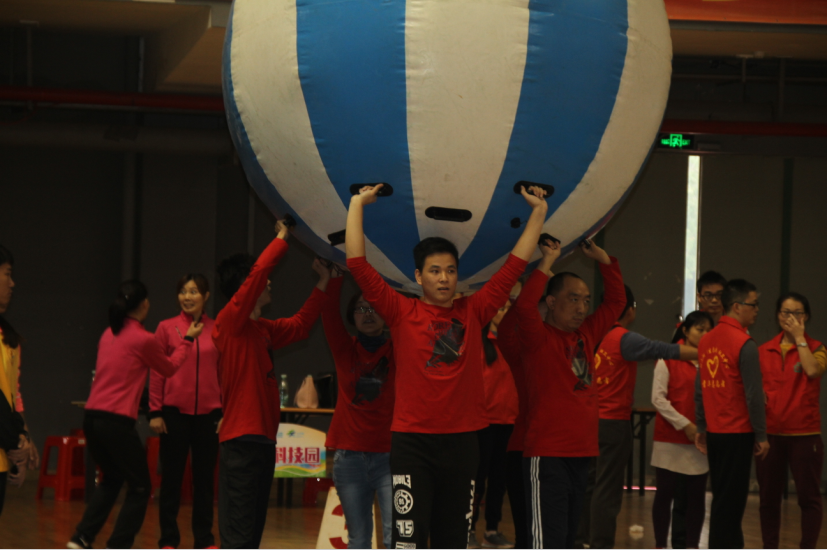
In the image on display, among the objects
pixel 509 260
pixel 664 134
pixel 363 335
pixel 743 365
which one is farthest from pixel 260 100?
pixel 664 134

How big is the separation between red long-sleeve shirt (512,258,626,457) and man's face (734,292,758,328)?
1583mm

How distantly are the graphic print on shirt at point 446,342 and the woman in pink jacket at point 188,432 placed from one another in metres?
2.33

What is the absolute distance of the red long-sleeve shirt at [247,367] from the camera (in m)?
3.43

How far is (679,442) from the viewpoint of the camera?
16.2 ft

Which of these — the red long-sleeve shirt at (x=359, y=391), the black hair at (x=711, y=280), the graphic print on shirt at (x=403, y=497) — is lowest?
the graphic print on shirt at (x=403, y=497)

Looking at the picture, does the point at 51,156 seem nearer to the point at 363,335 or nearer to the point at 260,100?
the point at 363,335

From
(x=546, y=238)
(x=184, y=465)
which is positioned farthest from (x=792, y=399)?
(x=184, y=465)

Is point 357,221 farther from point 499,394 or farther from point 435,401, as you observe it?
point 499,394

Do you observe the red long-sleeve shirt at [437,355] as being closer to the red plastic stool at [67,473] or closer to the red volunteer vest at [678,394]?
the red volunteer vest at [678,394]

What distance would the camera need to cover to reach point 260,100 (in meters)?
2.53

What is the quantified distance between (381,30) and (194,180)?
6.98 meters

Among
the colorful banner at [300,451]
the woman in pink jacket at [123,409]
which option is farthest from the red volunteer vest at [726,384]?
the colorful banner at [300,451]

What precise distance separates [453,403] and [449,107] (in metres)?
0.89

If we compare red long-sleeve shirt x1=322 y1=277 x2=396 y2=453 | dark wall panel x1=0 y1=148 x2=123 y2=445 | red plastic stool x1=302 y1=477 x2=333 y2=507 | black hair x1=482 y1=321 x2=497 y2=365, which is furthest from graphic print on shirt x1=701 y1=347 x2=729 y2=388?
dark wall panel x1=0 y1=148 x2=123 y2=445
